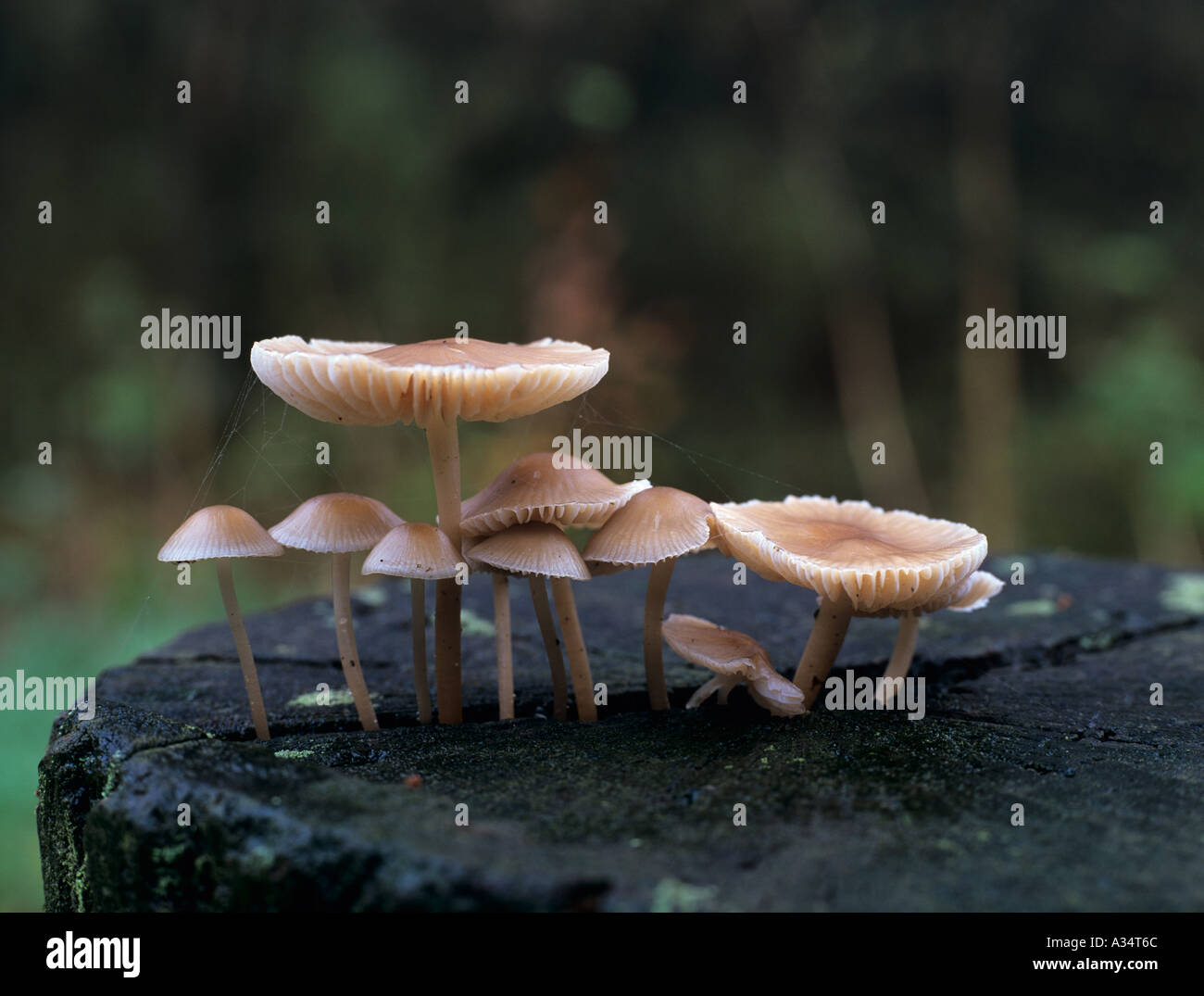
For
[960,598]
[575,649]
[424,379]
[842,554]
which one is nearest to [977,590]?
[960,598]

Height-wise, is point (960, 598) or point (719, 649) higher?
point (960, 598)

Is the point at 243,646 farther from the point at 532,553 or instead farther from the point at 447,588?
the point at 532,553

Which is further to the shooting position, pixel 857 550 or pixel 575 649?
pixel 575 649

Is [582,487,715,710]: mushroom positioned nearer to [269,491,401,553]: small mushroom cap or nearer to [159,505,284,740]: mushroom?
[269,491,401,553]: small mushroom cap

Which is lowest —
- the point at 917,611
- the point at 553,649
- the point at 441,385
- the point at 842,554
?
the point at 553,649

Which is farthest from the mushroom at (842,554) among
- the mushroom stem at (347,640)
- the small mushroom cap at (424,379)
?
the mushroom stem at (347,640)

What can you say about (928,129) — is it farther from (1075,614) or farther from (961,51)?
(1075,614)
